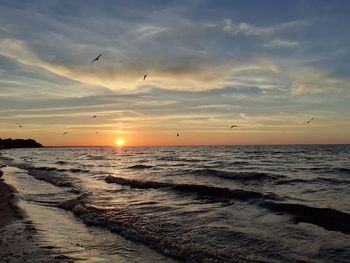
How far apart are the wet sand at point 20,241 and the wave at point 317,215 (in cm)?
854

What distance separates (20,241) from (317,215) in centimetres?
1036

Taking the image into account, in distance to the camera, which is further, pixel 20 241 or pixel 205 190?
pixel 205 190

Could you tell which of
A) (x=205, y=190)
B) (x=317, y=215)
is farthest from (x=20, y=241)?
(x=205, y=190)

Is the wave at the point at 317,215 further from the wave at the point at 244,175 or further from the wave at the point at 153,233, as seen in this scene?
the wave at the point at 244,175

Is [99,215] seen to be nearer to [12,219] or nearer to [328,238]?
[12,219]

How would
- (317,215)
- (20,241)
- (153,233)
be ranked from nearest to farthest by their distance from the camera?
(20,241) → (153,233) → (317,215)

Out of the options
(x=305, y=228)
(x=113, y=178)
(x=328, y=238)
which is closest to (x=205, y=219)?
(x=305, y=228)

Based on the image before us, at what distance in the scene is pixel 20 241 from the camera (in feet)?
32.1

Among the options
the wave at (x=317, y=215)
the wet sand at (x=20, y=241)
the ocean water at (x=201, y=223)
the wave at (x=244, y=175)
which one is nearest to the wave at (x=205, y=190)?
the ocean water at (x=201, y=223)

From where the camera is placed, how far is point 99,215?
14125 millimetres

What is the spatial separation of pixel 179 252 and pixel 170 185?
14432 millimetres

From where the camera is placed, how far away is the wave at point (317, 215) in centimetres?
1249

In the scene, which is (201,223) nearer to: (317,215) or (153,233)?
(153,233)

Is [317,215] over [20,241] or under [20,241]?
under
